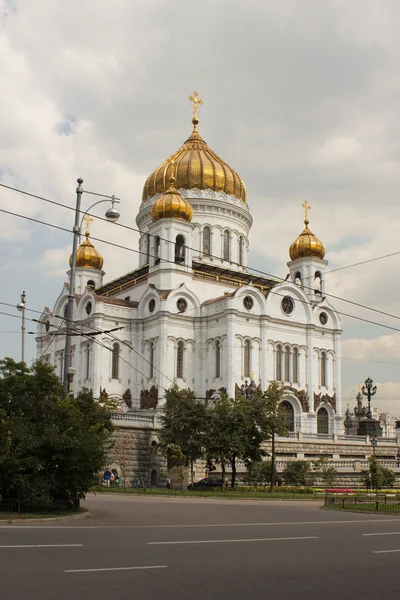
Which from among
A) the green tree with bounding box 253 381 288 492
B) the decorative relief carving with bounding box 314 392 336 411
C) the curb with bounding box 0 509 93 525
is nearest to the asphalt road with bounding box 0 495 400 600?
the curb with bounding box 0 509 93 525

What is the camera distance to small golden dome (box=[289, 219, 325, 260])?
6072 cm

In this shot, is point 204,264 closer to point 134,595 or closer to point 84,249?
point 84,249

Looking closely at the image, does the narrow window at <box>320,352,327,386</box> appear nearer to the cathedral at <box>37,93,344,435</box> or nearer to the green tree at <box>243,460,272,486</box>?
the cathedral at <box>37,93,344,435</box>

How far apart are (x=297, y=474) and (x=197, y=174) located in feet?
95.9

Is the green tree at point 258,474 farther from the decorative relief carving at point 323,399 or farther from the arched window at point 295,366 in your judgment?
the decorative relief carving at point 323,399

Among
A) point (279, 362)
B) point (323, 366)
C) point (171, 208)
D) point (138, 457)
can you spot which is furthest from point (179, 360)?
point (323, 366)

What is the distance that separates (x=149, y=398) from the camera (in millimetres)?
51125

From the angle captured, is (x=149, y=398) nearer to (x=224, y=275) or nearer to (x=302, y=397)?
(x=302, y=397)

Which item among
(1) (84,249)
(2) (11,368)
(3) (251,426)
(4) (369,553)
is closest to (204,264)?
(1) (84,249)

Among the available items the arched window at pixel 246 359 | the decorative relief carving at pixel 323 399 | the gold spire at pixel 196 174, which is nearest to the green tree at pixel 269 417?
the arched window at pixel 246 359

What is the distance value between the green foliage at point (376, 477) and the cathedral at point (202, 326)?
6549 millimetres

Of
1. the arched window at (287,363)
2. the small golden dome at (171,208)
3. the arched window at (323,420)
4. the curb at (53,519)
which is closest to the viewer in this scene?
the curb at (53,519)

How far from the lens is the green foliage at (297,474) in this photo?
40.9m

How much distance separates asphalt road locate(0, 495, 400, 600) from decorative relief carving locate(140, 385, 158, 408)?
30.4 m
